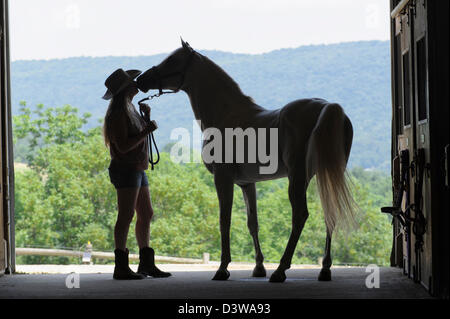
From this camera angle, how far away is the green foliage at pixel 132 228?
98.6 ft

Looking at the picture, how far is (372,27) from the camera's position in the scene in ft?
242

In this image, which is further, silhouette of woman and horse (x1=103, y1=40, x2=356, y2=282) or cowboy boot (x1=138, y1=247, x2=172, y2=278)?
cowboy boot (x1=138, y1=247, x2=172, y2=278)

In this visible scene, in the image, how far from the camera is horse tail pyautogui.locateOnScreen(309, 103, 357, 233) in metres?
4.15

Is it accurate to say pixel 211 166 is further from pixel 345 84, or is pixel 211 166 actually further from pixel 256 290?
pixel 345 84

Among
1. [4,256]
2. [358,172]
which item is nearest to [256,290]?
[4,256]

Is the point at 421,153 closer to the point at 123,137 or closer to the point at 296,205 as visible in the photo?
the point at 296,205

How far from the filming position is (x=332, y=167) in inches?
165

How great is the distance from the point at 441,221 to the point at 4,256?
3634 millimetres

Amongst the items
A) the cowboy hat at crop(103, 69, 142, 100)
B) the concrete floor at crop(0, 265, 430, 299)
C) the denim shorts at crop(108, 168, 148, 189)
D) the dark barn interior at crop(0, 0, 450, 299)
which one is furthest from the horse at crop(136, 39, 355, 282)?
the denim shorts at crop(108, 168, 148, 189)

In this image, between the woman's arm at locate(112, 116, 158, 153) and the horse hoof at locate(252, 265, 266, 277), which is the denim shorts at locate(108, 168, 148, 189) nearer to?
the woman's arm at locate(112, 116, 158, 153)

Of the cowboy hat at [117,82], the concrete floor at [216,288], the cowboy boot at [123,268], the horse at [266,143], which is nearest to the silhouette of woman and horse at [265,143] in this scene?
the horse at [266,143]

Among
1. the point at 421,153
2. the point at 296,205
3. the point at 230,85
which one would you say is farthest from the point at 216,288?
the point at 230,85
